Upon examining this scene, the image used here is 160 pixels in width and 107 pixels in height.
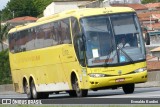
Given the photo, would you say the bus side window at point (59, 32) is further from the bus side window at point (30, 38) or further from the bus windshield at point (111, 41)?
the bus side window at point (30, 38)

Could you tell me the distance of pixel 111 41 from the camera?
2850 centimetres

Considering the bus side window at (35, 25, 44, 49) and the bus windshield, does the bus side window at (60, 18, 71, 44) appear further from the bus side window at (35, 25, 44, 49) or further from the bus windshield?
the bus side window at (35, 25, 44, 49)

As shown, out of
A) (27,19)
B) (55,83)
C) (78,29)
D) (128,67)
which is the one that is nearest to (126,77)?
(128,67)

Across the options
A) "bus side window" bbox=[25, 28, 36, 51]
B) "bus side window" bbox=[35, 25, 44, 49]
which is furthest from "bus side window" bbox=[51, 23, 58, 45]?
"bus side window" bbox=[25, 28, 36, 51]

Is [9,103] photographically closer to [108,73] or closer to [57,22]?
[108,73]

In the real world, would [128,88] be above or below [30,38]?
below

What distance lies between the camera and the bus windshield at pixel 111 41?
28438 mm

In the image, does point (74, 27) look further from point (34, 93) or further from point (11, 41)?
point (11, 41)

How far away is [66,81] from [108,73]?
9.47ft

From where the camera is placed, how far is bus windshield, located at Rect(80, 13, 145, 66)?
93.3 feet

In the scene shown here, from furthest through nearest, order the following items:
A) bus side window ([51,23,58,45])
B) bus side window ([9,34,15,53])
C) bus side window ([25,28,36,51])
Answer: bus side window ([9,34,15,53]) → bus side window ([25,28,36,51]) → bus side window ([51,23,58,45])

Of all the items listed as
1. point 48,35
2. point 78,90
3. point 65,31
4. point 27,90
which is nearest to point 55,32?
point 48,35

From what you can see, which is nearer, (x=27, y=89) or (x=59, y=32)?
(x=59, y=32)

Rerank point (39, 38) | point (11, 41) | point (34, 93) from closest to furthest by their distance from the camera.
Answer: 1. point (39, 38)
2. point (34, 93)
3. point (11, 41)
